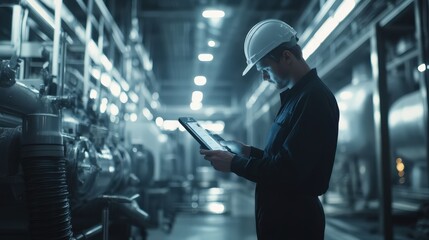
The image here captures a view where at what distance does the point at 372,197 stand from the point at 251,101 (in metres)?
5.04

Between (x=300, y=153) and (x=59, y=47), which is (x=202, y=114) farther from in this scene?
(x=300, y=153)

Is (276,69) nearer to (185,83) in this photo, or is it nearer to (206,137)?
(206,137)

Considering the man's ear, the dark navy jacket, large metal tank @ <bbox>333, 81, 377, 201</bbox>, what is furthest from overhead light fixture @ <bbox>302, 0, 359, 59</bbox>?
the dark navy jacket

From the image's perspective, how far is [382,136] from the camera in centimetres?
432

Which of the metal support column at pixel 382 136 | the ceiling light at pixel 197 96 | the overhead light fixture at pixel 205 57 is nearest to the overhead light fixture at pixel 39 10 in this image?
the metal support column at pixel 382 136

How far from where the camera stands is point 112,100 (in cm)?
534

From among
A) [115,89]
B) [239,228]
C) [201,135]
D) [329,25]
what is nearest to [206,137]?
[201,135]

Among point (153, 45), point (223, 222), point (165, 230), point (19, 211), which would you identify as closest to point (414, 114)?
point (223, 222)

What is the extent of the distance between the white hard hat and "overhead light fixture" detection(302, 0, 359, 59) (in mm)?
2223

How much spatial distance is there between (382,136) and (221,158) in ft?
10.5

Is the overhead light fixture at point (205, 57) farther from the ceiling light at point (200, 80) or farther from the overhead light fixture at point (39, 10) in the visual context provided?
the overhead light fixture at point (39, 10)

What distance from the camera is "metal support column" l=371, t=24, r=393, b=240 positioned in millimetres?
4242

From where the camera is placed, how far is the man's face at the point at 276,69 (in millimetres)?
1773

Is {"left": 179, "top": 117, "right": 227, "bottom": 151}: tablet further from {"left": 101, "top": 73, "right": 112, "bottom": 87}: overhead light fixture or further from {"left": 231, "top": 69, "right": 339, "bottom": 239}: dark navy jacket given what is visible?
{"left": 101, "top": 73, "right": 112, "bottom": 87}: overhead light fixture
